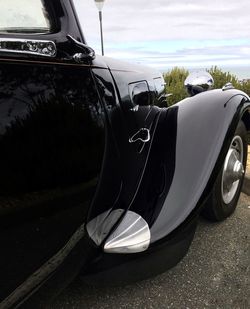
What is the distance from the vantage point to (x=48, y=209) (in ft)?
5.38

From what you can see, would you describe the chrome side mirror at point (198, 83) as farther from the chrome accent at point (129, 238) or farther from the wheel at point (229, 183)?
the chrome accent at point (129, 238)

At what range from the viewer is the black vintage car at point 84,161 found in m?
1.50

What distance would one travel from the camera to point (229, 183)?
276cm

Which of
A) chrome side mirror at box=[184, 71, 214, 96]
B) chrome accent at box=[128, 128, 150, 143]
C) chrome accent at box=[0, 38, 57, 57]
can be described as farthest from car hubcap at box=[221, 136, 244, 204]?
chrome accent at box=[0, 38, 57, 57]

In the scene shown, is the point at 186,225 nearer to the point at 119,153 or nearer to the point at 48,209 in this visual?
the point at 119,153

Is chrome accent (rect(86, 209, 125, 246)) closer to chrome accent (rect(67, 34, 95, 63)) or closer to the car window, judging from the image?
chrome accent (rect(67, 34, 95, 63))

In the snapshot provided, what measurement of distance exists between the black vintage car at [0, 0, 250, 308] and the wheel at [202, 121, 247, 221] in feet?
1.06

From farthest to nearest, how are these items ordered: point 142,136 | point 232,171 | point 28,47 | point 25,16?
1. point 232,171
2. point 142,136
3. point 25,16
4. point 28,47

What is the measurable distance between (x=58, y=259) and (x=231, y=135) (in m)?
1.20

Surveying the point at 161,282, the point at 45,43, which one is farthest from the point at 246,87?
the point at 45,43

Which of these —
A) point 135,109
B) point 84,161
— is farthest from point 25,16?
point 135,109

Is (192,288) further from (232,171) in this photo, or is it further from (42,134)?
(42,134)

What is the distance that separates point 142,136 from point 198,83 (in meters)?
1.32

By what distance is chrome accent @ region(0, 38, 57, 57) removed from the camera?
143cm
